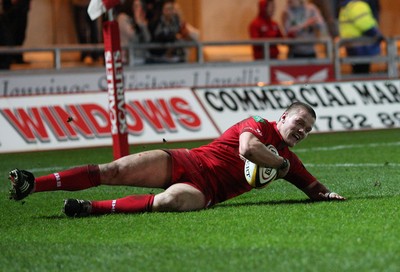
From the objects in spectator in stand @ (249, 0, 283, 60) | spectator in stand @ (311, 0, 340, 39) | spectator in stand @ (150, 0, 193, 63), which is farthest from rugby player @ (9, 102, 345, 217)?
spectator in stand @ (311, 0, 340, 39)

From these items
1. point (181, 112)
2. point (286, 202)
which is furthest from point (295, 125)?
point (181, 112)

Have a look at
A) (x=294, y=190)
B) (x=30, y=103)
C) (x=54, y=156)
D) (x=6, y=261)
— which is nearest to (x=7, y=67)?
(x=30, y=103)

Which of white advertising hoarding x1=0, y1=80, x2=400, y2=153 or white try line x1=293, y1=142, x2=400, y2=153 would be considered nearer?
white try line x1=293, y1=142, x2=400, y2=153

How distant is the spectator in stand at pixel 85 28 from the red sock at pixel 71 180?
463 inches

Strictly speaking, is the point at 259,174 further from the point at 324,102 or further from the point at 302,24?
the point at 302,24

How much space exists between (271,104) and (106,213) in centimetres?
911

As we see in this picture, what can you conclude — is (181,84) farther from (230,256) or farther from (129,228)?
(230,256)

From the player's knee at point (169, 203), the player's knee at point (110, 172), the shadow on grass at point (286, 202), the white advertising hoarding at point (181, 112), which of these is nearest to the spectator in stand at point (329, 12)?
the white advertising hoarding at point (181, 112)

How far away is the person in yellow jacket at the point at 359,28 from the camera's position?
845 inches

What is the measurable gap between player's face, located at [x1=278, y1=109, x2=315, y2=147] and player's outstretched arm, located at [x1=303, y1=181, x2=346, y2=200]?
55 centimetres

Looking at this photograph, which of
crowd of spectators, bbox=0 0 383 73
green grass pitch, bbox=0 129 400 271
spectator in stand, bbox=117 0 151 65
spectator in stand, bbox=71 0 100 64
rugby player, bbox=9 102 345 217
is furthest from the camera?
spectator in stand, bbox=71 0 100 64

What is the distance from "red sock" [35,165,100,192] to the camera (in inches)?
352

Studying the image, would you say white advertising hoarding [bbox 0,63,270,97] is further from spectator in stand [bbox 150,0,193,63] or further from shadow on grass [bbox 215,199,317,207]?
shadow on grass [bbox 215,199,317,207]

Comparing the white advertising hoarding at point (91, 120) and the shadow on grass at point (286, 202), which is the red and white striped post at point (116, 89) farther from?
the shadow on grass at point (286, 202)
